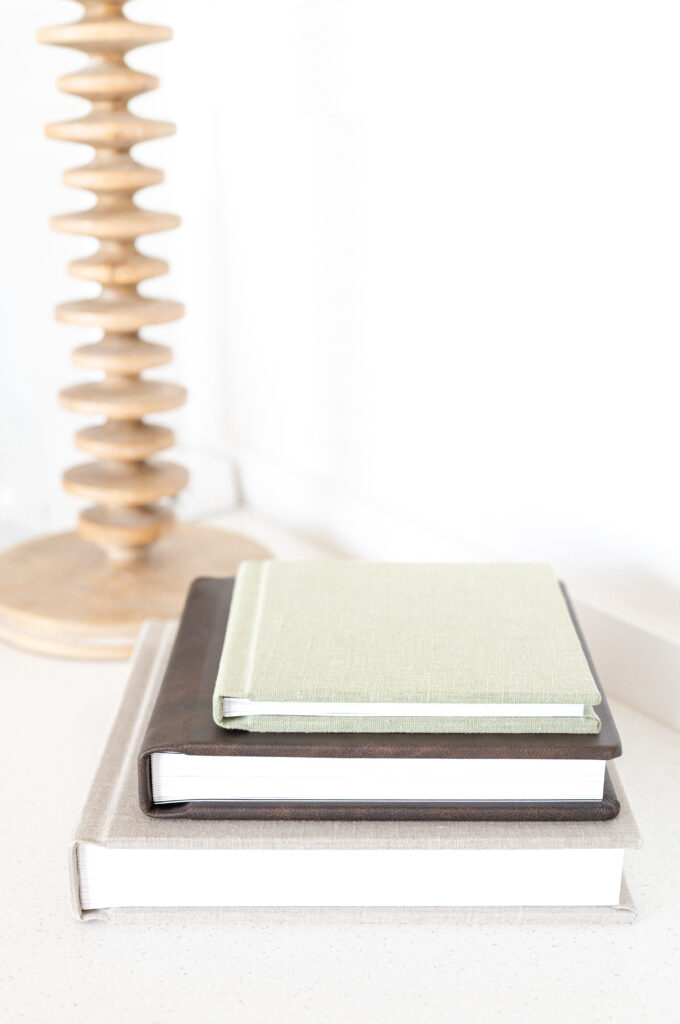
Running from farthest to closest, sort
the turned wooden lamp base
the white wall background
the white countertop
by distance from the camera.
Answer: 1. the turned wooden lamp base
2. the white wall background
3. the white countertop

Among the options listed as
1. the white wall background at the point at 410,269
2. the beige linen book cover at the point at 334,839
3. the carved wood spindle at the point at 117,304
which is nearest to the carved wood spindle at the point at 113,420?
the carved wood spindle at the point at 117,304

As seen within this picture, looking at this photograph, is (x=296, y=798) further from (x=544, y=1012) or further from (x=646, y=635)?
(x=646, y=635)

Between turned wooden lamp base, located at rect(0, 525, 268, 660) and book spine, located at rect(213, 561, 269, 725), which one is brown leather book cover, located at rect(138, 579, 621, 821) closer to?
book spine, located at rect(213, 561, 269, 725)

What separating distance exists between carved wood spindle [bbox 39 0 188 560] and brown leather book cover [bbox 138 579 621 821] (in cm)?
34

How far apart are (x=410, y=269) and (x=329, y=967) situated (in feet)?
1.86

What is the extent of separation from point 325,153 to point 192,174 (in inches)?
8.8

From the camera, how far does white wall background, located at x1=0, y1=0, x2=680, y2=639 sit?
720 mm

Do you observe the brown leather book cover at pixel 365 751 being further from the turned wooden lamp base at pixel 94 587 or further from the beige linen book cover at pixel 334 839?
the turned wooden lamp base at pixel 94 587

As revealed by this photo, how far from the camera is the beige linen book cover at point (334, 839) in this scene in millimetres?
532

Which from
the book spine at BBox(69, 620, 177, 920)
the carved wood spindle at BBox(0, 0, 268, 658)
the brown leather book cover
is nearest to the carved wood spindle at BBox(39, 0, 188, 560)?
the carved wood spindle at BBox(0, 0, 268, 658)

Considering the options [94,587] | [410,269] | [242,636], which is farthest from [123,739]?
[410,269]

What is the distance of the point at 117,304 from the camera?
83cm

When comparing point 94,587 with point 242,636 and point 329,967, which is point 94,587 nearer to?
point 242,636

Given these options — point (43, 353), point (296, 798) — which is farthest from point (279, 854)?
point (43, 353)
